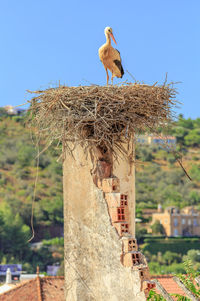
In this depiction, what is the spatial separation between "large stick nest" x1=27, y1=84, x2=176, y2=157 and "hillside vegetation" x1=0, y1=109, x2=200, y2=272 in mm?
57105

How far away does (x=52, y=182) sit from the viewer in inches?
3883

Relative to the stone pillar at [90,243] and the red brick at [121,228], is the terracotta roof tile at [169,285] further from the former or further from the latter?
the red brick at [121,228]

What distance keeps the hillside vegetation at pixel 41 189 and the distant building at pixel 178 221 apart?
3135 mm

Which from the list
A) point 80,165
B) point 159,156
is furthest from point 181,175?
point 80,165

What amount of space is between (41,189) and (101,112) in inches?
3454

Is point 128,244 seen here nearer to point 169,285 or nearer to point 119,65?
point 119,65

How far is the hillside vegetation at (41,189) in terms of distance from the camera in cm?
8036

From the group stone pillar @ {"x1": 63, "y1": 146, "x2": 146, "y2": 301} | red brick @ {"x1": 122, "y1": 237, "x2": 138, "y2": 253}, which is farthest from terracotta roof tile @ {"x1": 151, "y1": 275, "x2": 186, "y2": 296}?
red brick @ {"x1": 122, "y1": 237, "x2": 138, "y2": 253}

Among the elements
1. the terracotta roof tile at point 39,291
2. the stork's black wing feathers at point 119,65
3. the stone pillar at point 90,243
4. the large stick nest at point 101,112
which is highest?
the stork's black wing feathers at point 119,65

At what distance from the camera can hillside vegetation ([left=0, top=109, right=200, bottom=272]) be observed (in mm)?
80356

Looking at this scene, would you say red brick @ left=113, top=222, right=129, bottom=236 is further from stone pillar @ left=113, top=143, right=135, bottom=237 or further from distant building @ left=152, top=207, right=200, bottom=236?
distant building @ left=152, top=207, right=200, bottom=236

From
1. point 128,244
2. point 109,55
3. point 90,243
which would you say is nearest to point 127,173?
point 90,243

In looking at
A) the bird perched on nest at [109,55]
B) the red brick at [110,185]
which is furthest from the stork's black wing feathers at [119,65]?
the red brick at [110,185]

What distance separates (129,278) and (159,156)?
113 m
